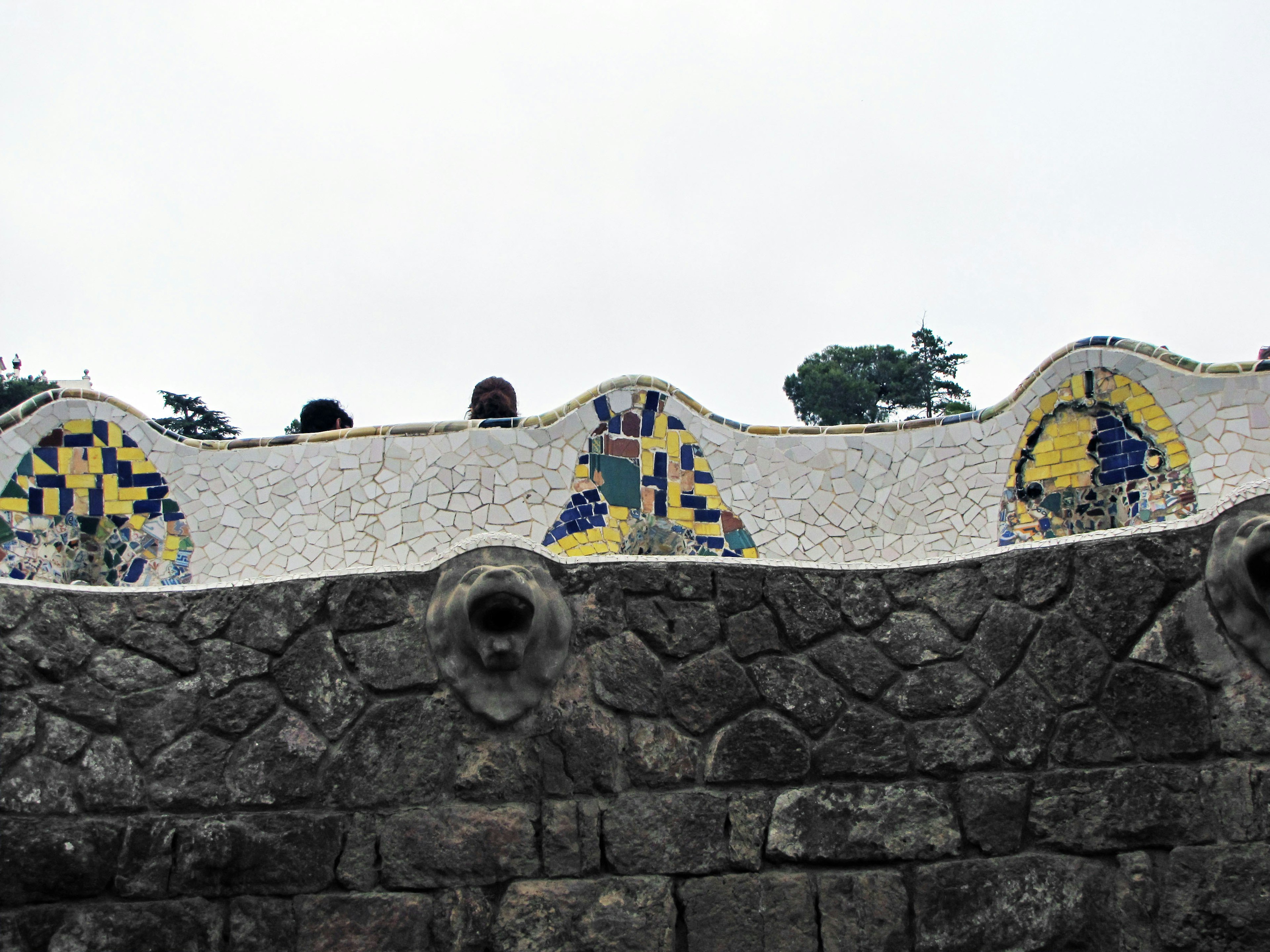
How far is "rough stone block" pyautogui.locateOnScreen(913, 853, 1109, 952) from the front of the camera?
299cm

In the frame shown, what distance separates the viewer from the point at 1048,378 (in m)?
4.82

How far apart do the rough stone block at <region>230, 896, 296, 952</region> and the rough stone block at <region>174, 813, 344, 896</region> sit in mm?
25

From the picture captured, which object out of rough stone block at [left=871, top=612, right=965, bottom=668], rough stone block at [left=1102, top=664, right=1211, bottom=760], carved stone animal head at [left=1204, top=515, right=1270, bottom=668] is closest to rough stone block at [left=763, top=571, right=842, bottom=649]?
rough stone block at [left=871, top=612, right=965, bottom=668]

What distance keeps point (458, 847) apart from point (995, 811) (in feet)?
4.47

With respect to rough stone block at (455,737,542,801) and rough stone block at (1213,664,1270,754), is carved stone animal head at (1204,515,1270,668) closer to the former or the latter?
rough stone block at (1213,664,1270,754)

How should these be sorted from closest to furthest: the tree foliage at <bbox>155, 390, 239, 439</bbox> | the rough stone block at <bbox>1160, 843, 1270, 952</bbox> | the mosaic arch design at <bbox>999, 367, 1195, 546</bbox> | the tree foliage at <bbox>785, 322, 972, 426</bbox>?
the rough stone block at <bbox>1160, 843, 1270, 952</bbox> → the mosaic arch design at <bbox>999, 367, 1195, 546</bbox> → the tree foliage at <bbox>155, 390, 239, 439</bbox> → the tree foliage at <bbox>785, 322, 972, 426</bbox>

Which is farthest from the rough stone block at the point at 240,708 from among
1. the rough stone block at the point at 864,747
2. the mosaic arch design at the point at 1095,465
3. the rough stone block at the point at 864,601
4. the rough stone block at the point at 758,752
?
the mosaic arch design at the point at 1095,465

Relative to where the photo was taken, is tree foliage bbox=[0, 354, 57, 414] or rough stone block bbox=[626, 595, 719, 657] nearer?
rough stone block bbox=[626, 595, 719, 657]

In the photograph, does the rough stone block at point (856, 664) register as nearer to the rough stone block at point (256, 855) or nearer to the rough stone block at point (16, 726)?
the rough stone block at point (256, 855)

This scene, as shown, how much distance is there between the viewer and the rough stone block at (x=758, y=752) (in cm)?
315

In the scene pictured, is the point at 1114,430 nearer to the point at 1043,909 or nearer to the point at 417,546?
the point at 1043,909

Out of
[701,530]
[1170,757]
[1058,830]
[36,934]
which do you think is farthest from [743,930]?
[701,530]

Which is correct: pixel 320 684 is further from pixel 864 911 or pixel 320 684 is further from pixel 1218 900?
pixel 1218 900

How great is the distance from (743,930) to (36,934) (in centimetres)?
172
